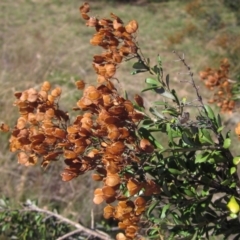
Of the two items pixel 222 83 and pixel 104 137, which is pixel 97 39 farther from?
pixel 222 83

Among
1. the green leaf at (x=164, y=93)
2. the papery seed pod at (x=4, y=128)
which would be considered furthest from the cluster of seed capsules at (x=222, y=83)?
A: the papery seed pod at (x=4, y=128)

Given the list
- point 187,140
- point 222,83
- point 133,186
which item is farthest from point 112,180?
point 222,83

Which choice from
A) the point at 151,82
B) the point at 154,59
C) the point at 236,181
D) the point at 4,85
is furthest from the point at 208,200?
the point at 154,59

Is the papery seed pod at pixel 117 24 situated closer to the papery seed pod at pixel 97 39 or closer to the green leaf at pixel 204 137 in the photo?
the papery seed pod at pixel 97 39

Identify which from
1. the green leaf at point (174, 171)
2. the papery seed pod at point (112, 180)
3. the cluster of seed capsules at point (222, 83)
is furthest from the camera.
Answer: the cluster of seed capsules at point (222, 83)

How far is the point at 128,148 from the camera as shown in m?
0.79

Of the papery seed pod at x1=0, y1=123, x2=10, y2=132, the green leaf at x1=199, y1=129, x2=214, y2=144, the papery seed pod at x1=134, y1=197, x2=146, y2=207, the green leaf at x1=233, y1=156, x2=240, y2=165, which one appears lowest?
the papery seed pod at x1=0, y1=123, x2=10, y2=132

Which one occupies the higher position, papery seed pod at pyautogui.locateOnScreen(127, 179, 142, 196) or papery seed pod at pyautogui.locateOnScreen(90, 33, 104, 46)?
papery seed pod at pyautogui.locateOnScreen(90, 33, 104, 46)

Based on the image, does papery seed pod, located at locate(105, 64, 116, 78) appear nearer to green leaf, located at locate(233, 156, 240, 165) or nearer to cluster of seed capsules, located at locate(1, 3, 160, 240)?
cluster of seed capsules, located at locate(1, 3, 160, 240)

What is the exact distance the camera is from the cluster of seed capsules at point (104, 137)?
2.48ft

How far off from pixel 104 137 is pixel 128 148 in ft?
0.14

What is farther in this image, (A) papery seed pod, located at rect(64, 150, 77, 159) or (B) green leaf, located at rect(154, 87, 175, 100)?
(B) green leaf, located at rect(154, 87, 175, 100)

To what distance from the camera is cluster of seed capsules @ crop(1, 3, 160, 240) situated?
29.7 inches

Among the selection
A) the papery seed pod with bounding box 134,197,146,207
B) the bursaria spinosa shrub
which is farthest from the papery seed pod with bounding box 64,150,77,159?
the papery seed pod with bounding box 134,197,146,207
